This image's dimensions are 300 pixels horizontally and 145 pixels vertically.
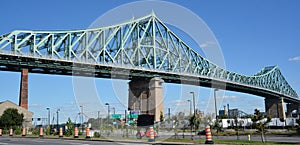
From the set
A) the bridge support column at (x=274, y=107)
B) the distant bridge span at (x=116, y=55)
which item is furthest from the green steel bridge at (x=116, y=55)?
the bridge support column at (x=274, y=107)

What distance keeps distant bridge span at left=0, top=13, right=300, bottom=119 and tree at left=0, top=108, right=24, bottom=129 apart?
29.3 feet

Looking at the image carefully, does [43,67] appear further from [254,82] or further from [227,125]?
[254,82]

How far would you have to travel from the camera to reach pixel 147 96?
81.3m

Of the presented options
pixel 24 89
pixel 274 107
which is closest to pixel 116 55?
pixel 24 89

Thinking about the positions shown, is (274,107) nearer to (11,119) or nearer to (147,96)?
(147,96)

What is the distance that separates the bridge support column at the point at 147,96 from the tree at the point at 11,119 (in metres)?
22.3

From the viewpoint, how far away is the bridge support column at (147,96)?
77.3 meters

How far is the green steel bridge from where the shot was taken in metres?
70.0

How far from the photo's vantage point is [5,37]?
7094cm

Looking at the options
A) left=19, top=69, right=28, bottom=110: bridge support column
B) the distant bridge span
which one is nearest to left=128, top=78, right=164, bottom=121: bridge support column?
the distant bridge span

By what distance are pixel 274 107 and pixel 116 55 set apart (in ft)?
244

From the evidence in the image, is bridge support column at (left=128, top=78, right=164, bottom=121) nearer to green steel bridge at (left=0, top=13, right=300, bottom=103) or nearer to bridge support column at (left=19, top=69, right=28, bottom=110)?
green steel bridge at (left=0, top=13, right=300, bottom=103)

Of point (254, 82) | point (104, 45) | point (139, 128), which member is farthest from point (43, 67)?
point (254, 82)

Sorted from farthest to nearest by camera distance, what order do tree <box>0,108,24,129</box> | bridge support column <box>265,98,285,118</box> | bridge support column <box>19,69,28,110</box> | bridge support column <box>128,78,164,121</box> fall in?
bridge support column <box>265,98,285,118</box> < bridge support column <box>128,78,164,121</box> < bridge support column <box>19,69,28,110</box> < tree <box>0,108,24,129</box>
